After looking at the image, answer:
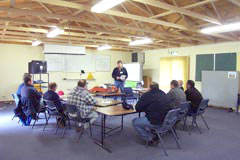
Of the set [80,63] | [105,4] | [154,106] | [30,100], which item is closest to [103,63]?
[80,63]

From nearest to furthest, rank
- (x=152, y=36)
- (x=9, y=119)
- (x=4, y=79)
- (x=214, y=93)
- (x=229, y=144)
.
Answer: (x=229, y=144)
(x=9, y=119)
(x=152, y=36)
(x=214, y=93)
(x=4, y=79)

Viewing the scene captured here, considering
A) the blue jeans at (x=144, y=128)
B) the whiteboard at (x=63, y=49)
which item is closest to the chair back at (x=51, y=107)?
the blue jeans at (x=144, y=128)

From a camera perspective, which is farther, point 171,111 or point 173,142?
point 173,142

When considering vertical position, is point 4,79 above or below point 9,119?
above

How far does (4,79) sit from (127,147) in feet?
23.8

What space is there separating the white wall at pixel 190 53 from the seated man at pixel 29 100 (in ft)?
22.0

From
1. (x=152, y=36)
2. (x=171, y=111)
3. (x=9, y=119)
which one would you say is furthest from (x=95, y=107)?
(x=152, y=36)

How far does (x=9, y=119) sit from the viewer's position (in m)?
5.64

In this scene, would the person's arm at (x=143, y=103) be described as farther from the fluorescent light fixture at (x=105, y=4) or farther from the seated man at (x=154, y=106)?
the fluorescent light fixture at (x=105, y=4)

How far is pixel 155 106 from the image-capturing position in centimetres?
341

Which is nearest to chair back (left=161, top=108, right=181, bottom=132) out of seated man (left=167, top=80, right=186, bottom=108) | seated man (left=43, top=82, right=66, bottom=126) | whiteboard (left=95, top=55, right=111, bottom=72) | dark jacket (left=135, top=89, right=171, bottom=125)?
dark jacket (left=135, top=89, right=171, bottom=125)

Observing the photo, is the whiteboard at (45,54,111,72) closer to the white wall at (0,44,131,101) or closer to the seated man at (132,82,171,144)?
the white wall at (0,44,131,101)

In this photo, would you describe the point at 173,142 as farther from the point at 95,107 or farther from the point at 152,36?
the point at 152,36

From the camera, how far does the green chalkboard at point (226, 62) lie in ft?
24.3
